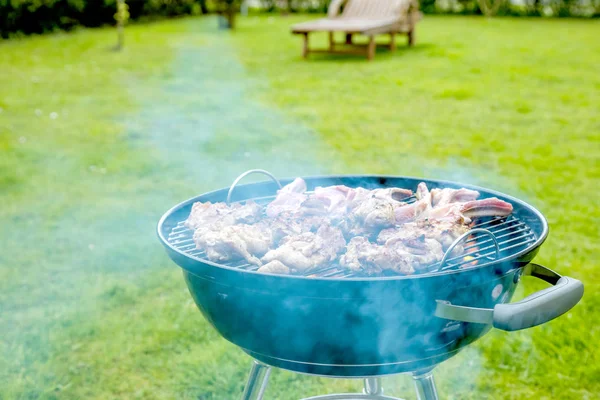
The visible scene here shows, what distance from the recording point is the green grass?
3029 mm

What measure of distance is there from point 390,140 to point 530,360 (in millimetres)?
3466

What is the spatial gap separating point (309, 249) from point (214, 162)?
13.0ft

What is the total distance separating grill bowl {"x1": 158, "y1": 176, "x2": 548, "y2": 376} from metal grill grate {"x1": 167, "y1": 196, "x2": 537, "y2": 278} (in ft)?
0.37

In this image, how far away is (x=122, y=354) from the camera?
3.15 metres

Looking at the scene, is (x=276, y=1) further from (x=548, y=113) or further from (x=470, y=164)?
(x=470, y=164)

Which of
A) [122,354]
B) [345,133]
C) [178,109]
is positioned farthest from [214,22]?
[122,354]

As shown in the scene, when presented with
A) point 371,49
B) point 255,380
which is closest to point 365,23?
point 371,49

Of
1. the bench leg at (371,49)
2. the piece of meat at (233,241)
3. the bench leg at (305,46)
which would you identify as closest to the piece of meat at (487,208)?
the piece of meat at (233,241)

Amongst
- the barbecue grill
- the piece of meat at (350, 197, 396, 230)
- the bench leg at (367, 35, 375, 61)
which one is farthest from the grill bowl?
the bench leg at (367, 35, 375, 61)

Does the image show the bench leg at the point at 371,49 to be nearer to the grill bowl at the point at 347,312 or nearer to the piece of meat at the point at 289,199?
the piece of meat at the point at 289,199

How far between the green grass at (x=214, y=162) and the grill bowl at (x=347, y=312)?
3.85 feet

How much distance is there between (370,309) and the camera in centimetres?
164

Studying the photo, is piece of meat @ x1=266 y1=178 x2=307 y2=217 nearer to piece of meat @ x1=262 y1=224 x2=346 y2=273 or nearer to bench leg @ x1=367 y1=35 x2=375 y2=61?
piece of meat @ x1=262 y1=224 x2=346 y2=273

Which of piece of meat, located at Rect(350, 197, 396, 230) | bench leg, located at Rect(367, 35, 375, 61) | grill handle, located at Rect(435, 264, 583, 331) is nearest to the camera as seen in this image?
grill handle, located at Rect(435, 264, 583, 331)
